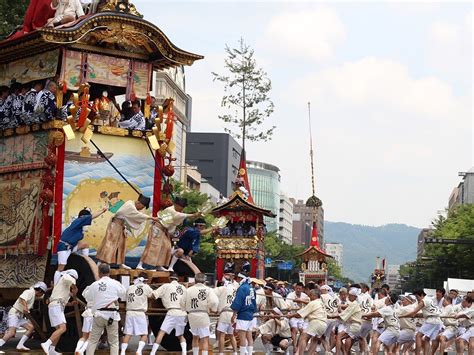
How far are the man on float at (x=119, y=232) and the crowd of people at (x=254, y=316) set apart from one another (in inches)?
53.4

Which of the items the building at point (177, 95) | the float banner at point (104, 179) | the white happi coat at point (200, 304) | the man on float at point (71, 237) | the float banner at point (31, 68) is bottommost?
the white happi coat at point (200, 304)

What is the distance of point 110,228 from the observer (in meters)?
23.0

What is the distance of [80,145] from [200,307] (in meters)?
4.87

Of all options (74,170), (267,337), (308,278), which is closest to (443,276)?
(308,278)

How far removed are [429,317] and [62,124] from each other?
1011 centimetres

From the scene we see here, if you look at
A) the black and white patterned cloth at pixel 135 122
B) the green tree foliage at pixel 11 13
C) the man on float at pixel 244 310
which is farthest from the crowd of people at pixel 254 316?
the green tree foliage at pixel 11 13

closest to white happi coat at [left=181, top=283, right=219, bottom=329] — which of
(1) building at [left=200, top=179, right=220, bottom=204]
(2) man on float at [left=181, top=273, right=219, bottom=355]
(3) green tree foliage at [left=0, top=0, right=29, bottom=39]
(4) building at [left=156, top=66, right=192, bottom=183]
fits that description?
(2) man on float at [left=181, top=273, right=219, bottom=355]

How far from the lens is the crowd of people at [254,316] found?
2016cm

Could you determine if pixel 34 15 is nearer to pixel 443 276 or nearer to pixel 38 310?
pixel 38 310

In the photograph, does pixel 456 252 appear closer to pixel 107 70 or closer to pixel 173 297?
pixel 107 70

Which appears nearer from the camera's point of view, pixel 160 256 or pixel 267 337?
pixel 160 256

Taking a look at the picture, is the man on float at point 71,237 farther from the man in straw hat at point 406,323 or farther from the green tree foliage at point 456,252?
the green tree foliage at point 456,252

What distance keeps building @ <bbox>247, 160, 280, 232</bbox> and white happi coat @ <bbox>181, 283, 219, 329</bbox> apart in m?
157

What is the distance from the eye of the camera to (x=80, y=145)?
2348cm
